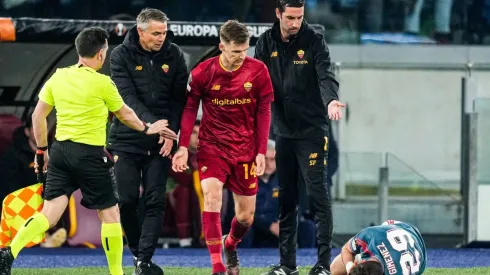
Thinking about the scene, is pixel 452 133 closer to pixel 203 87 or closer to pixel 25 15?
pixel 25 15

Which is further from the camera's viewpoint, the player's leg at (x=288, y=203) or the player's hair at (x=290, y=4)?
the player's leg at (x=288, y=203)

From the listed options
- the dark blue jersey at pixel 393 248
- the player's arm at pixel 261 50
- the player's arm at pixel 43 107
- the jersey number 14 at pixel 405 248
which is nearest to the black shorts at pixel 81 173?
the player's arm at pixel 43 107

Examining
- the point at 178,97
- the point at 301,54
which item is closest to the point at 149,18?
the point at 178,97

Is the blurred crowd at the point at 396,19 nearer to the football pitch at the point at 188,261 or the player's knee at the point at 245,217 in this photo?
the football pitch at the point at 188,261

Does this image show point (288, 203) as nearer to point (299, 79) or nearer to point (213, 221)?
point (213, 221)

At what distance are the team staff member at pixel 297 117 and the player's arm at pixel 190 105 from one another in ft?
2.14

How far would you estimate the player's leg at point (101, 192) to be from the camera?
8.76m

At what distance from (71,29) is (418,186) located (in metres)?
4.52

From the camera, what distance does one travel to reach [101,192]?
8820 mm

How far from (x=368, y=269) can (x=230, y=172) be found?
6.25 ft

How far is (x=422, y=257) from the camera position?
8.03 metres

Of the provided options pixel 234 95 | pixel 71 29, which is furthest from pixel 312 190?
pixel 71 29

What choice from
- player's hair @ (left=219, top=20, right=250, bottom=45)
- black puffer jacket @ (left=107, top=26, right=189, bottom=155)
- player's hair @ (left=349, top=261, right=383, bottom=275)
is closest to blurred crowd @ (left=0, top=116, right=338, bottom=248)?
black puffer jacket @ (left=107, top=26, right=189, bottom=155)

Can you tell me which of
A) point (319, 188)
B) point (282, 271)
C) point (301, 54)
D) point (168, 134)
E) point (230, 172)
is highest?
point (301, 54)
